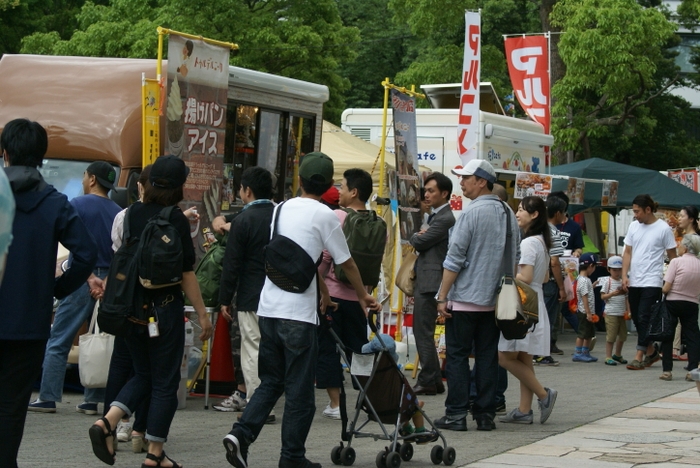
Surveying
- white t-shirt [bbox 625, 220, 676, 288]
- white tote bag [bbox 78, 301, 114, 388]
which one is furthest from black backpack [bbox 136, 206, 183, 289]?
white t-shirt [bbox 625, 220, 676, 288]

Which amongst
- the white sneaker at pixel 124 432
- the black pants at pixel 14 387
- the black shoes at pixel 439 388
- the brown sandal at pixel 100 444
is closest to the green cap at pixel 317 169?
the brown sandal at pixel 100 444

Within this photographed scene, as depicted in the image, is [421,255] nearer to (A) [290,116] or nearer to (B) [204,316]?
(A) [290,116]

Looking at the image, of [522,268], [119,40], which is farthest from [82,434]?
[119,40]

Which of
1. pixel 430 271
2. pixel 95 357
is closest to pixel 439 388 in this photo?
pixel 430 271

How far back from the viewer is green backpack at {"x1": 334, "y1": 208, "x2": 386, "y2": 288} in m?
8.39

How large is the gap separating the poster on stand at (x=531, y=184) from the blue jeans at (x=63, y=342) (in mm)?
8270

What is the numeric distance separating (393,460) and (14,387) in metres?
2.40

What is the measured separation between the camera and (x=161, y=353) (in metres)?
6.15

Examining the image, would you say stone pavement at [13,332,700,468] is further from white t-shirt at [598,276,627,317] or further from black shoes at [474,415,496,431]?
white t-shirt at [598,276,627,317]

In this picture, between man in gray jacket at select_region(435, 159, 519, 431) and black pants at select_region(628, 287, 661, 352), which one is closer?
man in gray jacket at select_region(435, 159, 519, 431)

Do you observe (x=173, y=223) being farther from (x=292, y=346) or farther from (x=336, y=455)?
(x=336, y=455)

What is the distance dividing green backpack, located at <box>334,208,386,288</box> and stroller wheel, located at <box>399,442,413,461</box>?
2038mm

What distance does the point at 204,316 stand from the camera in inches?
249

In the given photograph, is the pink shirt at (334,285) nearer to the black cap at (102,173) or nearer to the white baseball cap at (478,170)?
the white baseball cap at (478,170)
